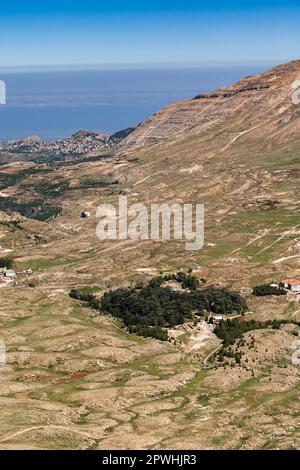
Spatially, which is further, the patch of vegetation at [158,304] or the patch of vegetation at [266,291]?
the patch of vegetation at [266,291]

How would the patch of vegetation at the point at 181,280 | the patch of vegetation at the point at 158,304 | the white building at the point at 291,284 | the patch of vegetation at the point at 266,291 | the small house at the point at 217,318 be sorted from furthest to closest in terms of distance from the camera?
the patch of vegetation at the point at 181,280, the white building at the point at 291,284, the patch of vegetation at the point at 266,291, the patch of vegetation at the point at 158,304, the small house at the point at 217,318

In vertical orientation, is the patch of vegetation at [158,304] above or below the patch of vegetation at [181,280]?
below

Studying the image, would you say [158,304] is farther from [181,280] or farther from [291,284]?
[291,284]

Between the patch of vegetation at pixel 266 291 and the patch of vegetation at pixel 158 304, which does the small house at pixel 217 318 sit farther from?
the patch of vegetation at pixel 266 291

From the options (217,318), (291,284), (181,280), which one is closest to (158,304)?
(217,318)

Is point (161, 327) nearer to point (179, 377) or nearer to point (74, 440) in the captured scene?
point (179, 377)

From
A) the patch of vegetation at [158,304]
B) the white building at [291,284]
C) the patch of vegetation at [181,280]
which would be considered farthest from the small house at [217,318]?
the white building at [291,284]

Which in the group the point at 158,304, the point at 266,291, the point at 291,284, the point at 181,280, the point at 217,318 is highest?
the point at 291,284

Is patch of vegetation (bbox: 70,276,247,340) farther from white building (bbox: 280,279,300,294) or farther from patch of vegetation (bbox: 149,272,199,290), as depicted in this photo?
white building (bbox: 280,279,300,294)

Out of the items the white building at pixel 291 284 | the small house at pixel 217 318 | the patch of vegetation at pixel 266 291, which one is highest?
the white building at pixel 291 284

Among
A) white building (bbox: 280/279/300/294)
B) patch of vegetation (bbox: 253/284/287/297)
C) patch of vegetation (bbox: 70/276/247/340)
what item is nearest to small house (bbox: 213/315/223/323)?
patch of vegetation (bbox: 70/276/247/340)

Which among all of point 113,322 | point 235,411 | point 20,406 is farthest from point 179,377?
point 113,322
